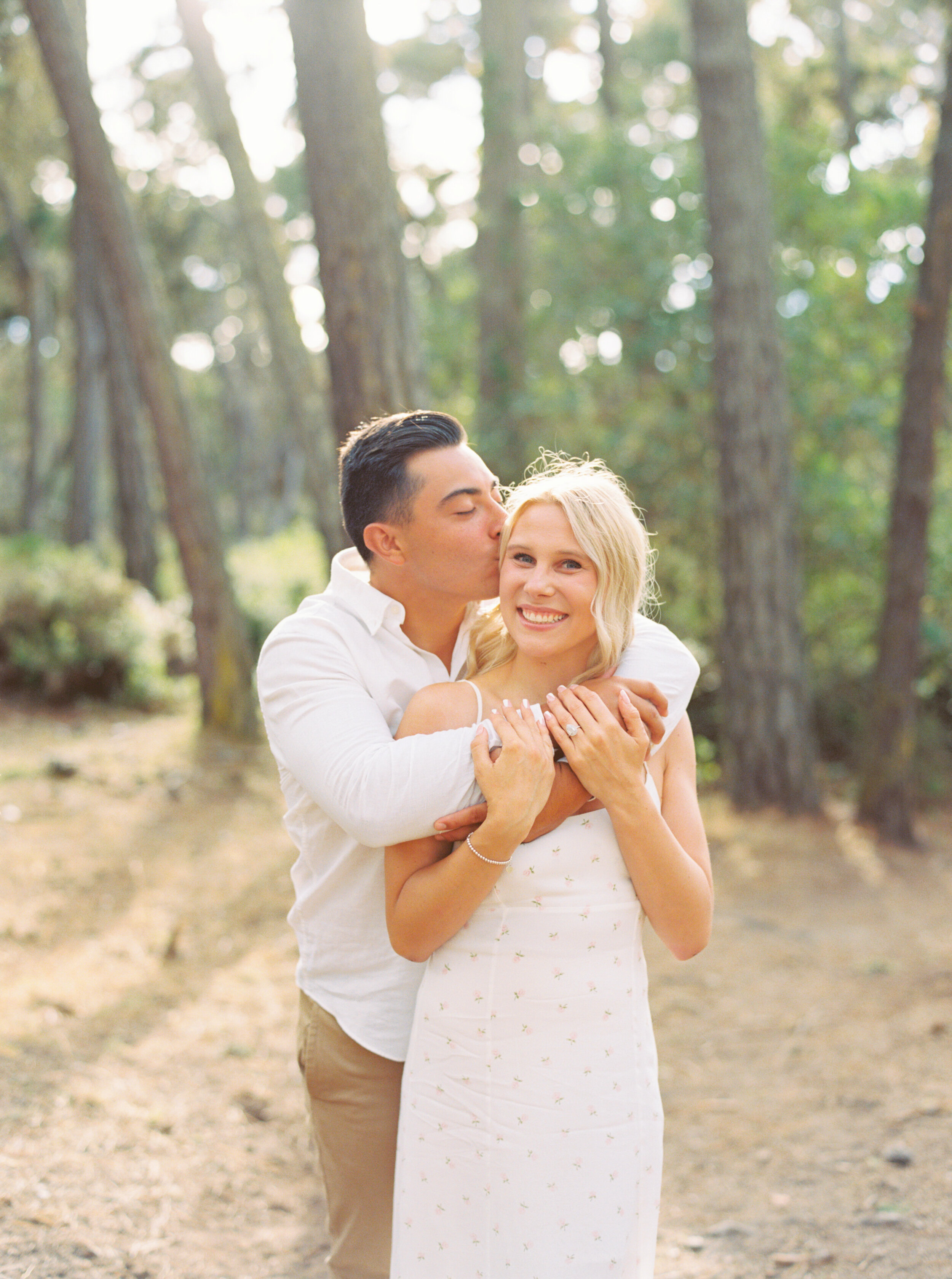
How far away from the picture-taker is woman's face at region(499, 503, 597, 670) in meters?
2.20

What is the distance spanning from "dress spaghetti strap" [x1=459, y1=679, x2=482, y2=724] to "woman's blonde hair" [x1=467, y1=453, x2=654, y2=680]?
0.54 feet

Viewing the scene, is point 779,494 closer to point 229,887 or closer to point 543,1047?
point 229,887

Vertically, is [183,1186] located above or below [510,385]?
below

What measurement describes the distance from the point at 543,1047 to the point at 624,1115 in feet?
0.70

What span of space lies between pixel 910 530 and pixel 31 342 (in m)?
18.9

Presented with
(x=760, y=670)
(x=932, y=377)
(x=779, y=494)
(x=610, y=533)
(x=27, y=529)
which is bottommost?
(x=27, y=529)

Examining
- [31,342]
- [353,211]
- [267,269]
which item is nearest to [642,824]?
[353,211]

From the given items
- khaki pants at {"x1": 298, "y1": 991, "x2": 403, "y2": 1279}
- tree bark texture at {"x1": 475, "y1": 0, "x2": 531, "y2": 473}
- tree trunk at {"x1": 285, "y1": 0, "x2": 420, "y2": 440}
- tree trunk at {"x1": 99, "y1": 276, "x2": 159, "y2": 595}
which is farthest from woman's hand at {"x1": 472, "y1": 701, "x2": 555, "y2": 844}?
tree trunk at {"x1": 99, "y1": 276, "x2": 159, "y2": 595}

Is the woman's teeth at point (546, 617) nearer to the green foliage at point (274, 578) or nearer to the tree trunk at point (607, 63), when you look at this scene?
the green foliage at point (274, 578)

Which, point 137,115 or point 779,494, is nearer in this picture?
point 779,494

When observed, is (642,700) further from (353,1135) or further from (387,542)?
(353,1135)

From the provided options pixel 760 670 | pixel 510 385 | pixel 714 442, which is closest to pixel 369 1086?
pixel 760 670

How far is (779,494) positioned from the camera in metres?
8.17

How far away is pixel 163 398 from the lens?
9383mm
